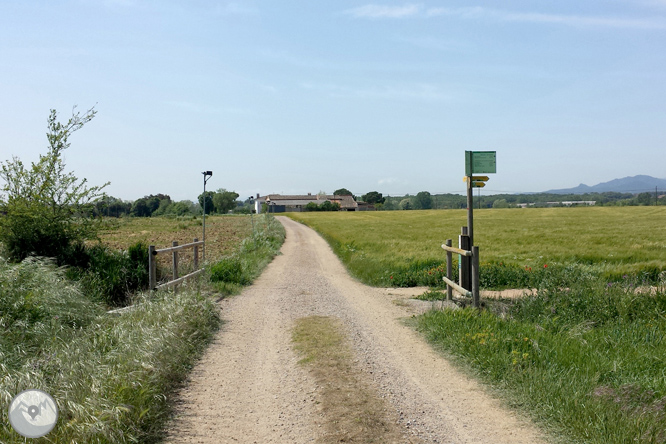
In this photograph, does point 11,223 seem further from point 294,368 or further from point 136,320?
point 294,368

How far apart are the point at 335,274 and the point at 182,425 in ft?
42.8

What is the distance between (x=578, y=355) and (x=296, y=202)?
534ft

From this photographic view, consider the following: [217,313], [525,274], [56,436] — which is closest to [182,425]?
[56,436]

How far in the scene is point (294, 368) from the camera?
647 cm

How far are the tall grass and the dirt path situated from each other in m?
0.35

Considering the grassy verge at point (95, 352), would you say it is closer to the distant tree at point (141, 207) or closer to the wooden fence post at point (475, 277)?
the wooden fence post at point (475, 277)

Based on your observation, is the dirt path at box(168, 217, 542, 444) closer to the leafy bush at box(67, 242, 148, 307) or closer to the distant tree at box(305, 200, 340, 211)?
the leafy bush at box(67, 242, 148, 307)

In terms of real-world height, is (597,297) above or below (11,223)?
below

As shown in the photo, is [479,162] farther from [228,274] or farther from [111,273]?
[111,273]
